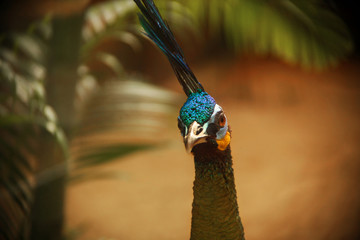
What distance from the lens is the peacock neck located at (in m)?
0.84

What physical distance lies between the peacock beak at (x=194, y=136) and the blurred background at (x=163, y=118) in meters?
0.39

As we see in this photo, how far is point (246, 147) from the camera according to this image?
3.08 metres

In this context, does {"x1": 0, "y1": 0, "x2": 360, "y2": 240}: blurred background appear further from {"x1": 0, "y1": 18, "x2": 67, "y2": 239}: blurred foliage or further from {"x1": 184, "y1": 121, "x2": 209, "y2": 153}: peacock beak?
{"x1": 184, "y1": 121, "x2": 209, "y2": 153}: peacock beak

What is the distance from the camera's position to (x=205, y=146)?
0.82 metres

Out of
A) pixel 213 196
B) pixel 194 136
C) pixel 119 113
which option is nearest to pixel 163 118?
pixel 119 113

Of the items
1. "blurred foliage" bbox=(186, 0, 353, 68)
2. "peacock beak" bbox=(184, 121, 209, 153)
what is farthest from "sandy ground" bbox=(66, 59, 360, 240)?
"peacock beak" bbox=(184, 121, 209, 153)

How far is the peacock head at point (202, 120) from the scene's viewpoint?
739mm

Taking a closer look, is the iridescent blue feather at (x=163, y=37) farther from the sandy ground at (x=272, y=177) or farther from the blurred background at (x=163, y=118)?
the sandy ground at (x=272, y=177)

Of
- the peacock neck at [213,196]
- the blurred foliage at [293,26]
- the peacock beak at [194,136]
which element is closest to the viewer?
the peacock beak at [194,136]

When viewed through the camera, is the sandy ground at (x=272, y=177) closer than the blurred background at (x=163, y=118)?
No

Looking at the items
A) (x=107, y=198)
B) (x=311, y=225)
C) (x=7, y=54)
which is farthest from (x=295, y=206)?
(x=7, y=54)

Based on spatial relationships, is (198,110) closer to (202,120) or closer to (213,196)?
(202,120)

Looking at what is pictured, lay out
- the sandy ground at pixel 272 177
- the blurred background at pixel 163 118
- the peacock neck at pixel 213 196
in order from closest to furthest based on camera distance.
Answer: the peacock neck at pixel 213 196 < the blurred background at pixel 163 118 < the sandy ground at pixel 272 177

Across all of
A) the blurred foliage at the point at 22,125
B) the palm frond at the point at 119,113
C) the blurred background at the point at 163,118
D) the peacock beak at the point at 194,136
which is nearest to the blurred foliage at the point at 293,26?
the blurred background at the point at 163,118
